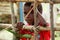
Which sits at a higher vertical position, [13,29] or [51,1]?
[51,1]

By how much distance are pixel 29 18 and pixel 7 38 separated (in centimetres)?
30

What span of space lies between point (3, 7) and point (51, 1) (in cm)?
178

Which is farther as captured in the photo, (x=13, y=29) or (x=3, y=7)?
(x=3, y=7)

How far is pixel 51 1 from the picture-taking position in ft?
3.15

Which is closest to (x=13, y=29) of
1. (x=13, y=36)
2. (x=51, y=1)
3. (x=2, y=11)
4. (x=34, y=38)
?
(x=13, y=36)

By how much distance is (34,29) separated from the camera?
1.06 m

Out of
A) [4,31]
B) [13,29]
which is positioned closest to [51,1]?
[13,29]

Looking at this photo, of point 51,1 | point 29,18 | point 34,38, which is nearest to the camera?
point 51,1

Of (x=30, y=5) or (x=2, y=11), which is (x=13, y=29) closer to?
(x=30, y=5)

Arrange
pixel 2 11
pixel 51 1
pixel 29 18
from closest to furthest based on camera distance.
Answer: pixel 51 1, pixel 29 18, pixel 2 11

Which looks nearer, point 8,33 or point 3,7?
point 8,33

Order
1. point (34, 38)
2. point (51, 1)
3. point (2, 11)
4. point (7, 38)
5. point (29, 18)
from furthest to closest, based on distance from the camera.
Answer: point (2, 11) → point (29, 18) → point (7, 38) → point (34, 38) → point (51, 1)

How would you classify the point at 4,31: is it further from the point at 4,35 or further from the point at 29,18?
the point at 29,18

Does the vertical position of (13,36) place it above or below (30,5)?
below
